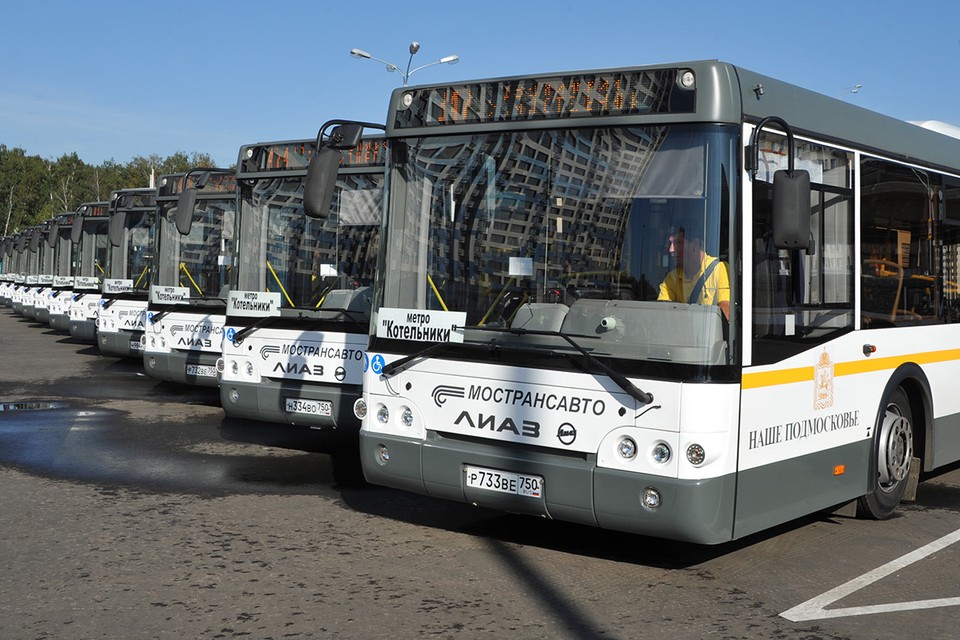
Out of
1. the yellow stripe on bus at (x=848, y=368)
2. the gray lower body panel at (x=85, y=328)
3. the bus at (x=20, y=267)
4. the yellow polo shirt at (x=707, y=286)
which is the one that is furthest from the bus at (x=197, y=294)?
the bus at (x=20, y=267)

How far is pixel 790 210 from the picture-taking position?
Result: 18.6 ft

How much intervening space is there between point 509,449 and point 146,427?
705cm

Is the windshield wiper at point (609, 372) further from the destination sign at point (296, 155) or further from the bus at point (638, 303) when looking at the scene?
the destination sign at point (296, 155)

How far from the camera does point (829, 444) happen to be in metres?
6.85

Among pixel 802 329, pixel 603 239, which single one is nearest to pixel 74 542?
pixel 603 239

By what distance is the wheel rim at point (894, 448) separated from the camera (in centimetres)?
761

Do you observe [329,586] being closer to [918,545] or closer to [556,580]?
[556,580]

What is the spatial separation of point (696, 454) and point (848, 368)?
5.80 ft

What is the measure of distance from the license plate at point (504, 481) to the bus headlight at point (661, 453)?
27.2 inches

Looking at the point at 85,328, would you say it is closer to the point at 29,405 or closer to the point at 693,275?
the point at 29,405

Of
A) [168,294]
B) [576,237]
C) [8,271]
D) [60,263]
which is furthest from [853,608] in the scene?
[8,271]

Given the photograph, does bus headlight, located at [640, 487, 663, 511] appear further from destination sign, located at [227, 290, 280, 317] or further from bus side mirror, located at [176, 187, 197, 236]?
bus side mirror, located at [176, 187, 197, 236]

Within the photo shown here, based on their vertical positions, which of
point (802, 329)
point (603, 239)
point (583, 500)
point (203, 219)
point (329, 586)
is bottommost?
point (329, 586)

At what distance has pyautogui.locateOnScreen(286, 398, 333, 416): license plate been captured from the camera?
32.6 feet
